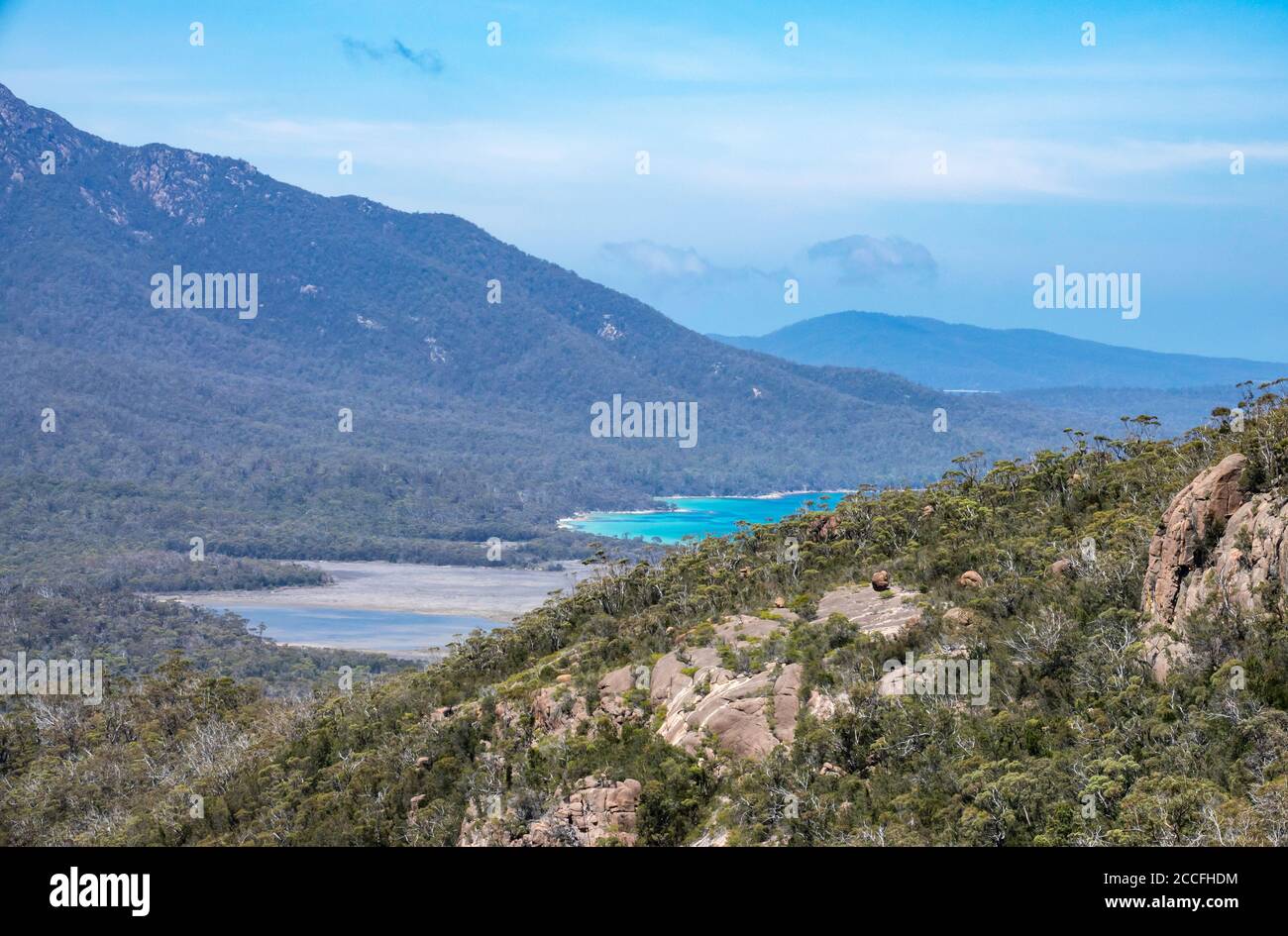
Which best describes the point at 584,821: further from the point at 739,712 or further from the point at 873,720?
the point at 873,720

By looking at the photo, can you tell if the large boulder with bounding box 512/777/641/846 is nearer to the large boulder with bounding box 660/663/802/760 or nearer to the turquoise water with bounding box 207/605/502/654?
the large boulder with bounding box 660/663/802/760

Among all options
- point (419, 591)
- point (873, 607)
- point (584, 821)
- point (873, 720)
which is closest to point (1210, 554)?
point (873, 720)

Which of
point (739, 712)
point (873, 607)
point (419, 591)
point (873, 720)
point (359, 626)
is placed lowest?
point (359, 626)

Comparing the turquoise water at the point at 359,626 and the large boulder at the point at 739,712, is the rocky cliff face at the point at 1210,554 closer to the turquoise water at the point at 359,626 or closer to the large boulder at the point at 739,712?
the large boulder at the point at 739,712

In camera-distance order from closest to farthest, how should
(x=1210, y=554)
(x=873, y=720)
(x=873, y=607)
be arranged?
1. (x=1210, y=554)
2. (x=873, y=720)
3. (x=873, y=607)
